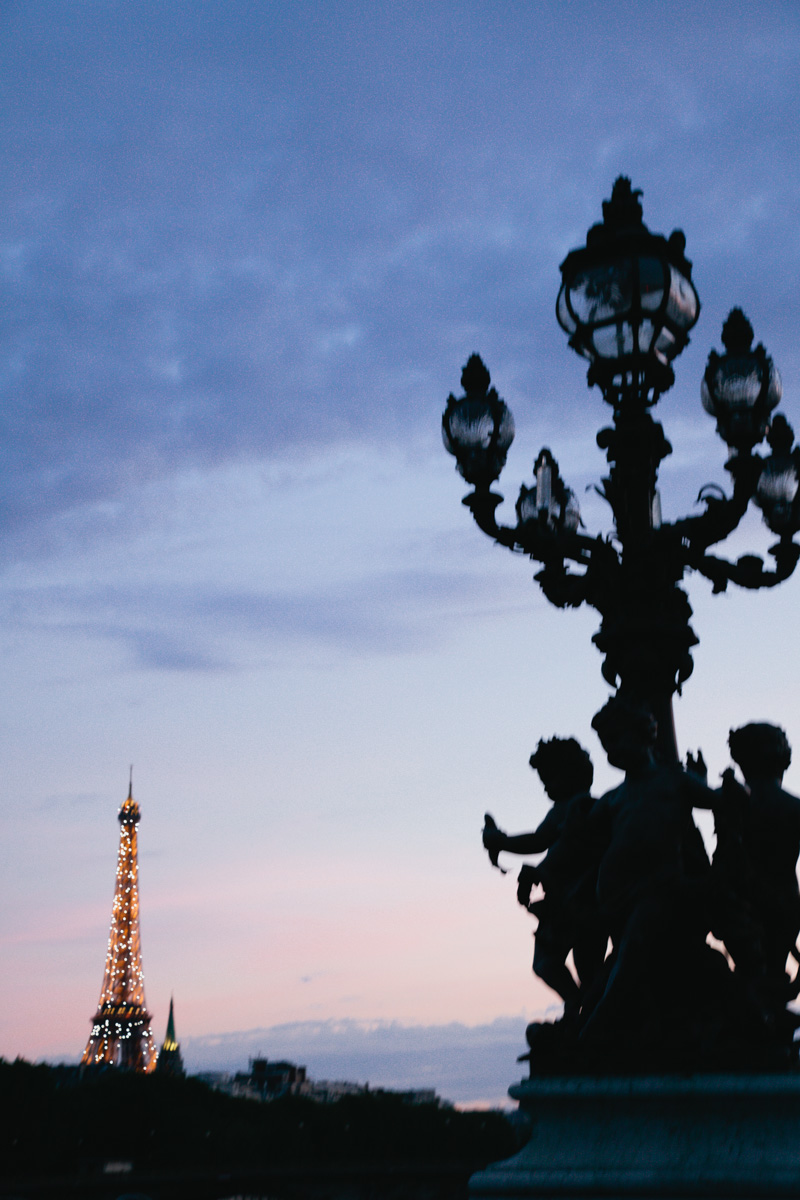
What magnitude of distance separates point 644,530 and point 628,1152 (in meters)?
3.74

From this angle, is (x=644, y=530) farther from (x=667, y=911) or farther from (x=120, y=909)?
(x=120, y=909)

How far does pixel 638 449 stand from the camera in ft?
29.7

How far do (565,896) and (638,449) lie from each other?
3.03 metres

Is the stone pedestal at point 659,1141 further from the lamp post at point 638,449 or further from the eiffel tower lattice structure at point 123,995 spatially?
the eiffel tower lattice structure at point 123,995

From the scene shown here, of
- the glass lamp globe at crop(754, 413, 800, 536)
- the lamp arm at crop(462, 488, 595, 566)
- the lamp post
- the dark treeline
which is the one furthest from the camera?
the dark treeline

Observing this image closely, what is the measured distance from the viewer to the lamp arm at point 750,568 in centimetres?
902

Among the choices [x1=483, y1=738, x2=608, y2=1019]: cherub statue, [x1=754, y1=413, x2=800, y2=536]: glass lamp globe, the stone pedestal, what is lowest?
the stone pedestal

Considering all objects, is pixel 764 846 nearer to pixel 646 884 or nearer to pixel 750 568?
pixel 646 884

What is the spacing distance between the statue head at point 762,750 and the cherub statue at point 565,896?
96cm

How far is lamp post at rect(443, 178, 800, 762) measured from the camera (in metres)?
8.42

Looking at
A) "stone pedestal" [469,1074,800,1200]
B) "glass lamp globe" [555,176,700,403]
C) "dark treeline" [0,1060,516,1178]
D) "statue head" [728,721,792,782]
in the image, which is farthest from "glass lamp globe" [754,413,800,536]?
"dark treeline" [0,1060,516,1178]

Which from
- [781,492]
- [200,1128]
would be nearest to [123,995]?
[200,1128]

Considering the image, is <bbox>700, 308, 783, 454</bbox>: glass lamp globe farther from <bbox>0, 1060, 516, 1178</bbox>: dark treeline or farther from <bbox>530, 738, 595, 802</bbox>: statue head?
<bbox>0, 1060, 516, 1178</bbox>: dark treeline

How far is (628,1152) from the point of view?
22.7 ft
